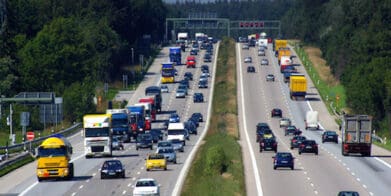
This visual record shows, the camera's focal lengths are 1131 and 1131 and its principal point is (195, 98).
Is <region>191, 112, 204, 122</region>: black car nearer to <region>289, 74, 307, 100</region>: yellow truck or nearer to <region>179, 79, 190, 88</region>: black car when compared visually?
<region>289, 74, 307, 100</region>: yellow truck

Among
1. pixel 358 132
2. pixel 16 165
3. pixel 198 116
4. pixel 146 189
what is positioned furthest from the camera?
pixel 198 116

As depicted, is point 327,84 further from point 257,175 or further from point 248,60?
point 257,175

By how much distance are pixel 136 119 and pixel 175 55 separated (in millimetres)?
85608

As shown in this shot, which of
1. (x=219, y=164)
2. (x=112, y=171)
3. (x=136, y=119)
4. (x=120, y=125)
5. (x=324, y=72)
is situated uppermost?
(x=324, y=72)

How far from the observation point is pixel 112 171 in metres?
65.5

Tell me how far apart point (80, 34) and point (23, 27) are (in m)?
17.4

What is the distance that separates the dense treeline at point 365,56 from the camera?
422 feet

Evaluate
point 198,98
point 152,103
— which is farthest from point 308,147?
point 198,98

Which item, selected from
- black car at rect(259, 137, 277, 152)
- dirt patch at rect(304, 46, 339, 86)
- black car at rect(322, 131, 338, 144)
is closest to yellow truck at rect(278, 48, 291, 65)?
dirt patch at rect(304, 46, 339, 86)

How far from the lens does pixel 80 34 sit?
15550cm

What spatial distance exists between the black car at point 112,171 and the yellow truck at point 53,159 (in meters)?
2.41

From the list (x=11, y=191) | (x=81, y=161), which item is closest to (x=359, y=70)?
(x=81, y=161)

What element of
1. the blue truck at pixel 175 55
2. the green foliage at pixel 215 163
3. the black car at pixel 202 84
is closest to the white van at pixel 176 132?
the green foliage at pixel 215 163

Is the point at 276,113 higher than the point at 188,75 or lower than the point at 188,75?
lower
